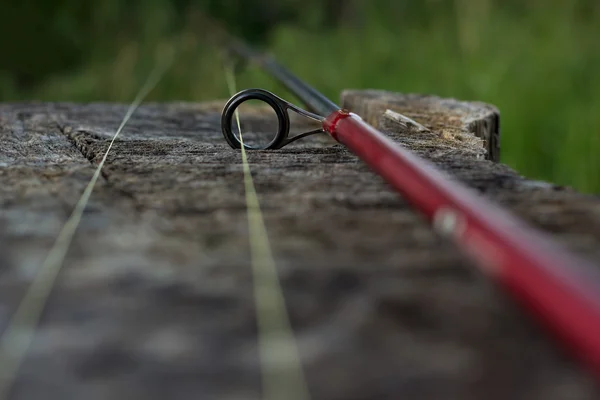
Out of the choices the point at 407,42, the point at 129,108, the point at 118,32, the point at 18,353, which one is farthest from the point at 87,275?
the point at 118,32

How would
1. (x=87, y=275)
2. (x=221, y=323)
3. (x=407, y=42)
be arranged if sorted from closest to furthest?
(x=221, y=323)
(x=87, y=275)
(x=407, y=42)

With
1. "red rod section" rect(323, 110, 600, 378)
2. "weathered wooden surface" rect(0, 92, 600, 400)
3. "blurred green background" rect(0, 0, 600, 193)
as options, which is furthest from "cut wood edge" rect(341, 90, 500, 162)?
"red rod section" rect(323, 110, 600, 378)

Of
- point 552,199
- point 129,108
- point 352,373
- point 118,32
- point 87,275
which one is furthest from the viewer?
point 118,32

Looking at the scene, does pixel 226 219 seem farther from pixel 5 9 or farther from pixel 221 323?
pixel 5 9

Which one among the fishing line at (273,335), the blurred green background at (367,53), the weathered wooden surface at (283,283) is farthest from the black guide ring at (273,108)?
the blurred green background at (367,53)

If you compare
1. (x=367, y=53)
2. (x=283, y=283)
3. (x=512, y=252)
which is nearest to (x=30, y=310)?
(x=283, y=283)

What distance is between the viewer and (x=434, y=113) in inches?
104

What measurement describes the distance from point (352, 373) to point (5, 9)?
7.93 metres

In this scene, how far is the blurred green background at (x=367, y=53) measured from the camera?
3.81 meters

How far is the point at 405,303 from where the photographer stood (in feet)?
2.94

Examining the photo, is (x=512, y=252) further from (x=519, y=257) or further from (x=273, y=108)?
(x=273, y=108)

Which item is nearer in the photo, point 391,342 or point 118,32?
point 391,342

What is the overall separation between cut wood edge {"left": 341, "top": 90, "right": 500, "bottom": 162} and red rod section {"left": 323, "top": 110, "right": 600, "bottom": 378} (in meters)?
1.05

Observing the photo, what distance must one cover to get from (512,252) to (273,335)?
0.24 meters
